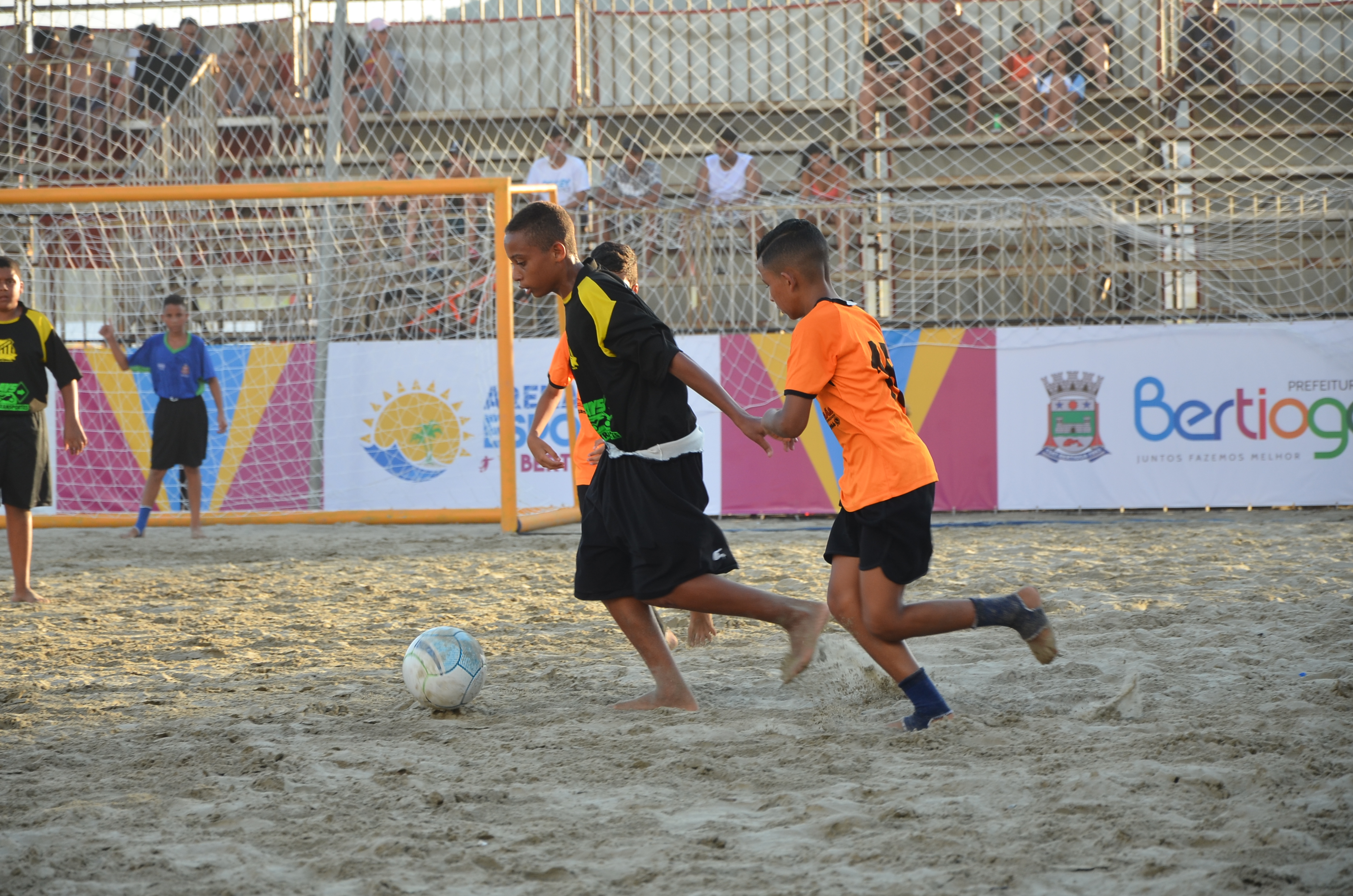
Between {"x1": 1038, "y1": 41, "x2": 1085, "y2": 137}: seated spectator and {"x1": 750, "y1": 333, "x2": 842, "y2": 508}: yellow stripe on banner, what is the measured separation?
3.75 meters

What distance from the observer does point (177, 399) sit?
8.52m

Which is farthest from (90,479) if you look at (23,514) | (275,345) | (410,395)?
(23,514)

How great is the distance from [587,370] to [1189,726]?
6.44 feet

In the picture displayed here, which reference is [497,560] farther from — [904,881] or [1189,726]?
[904,881]

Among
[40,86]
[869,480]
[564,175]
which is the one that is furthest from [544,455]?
[40,86]

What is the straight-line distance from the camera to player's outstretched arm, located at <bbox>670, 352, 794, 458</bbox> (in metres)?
3.25

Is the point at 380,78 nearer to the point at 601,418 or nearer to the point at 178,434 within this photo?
the point at 178,434

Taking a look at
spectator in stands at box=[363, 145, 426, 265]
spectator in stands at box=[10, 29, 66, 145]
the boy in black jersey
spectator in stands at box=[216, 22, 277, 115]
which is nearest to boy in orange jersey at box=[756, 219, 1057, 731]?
the boy in black jersey

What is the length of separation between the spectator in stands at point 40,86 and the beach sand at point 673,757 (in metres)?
7.70

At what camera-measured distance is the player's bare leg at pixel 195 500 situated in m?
8.59

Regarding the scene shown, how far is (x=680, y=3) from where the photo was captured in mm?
11922

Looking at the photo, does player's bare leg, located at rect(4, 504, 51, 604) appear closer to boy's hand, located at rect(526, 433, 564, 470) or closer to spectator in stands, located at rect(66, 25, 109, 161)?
boy's hand, located at rect(526, 433, 564, 470)

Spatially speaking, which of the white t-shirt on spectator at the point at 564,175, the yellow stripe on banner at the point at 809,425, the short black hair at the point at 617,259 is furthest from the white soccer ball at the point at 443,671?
the white t-shirt on spectator at the point at 564,175

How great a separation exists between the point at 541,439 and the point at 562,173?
7.39m
